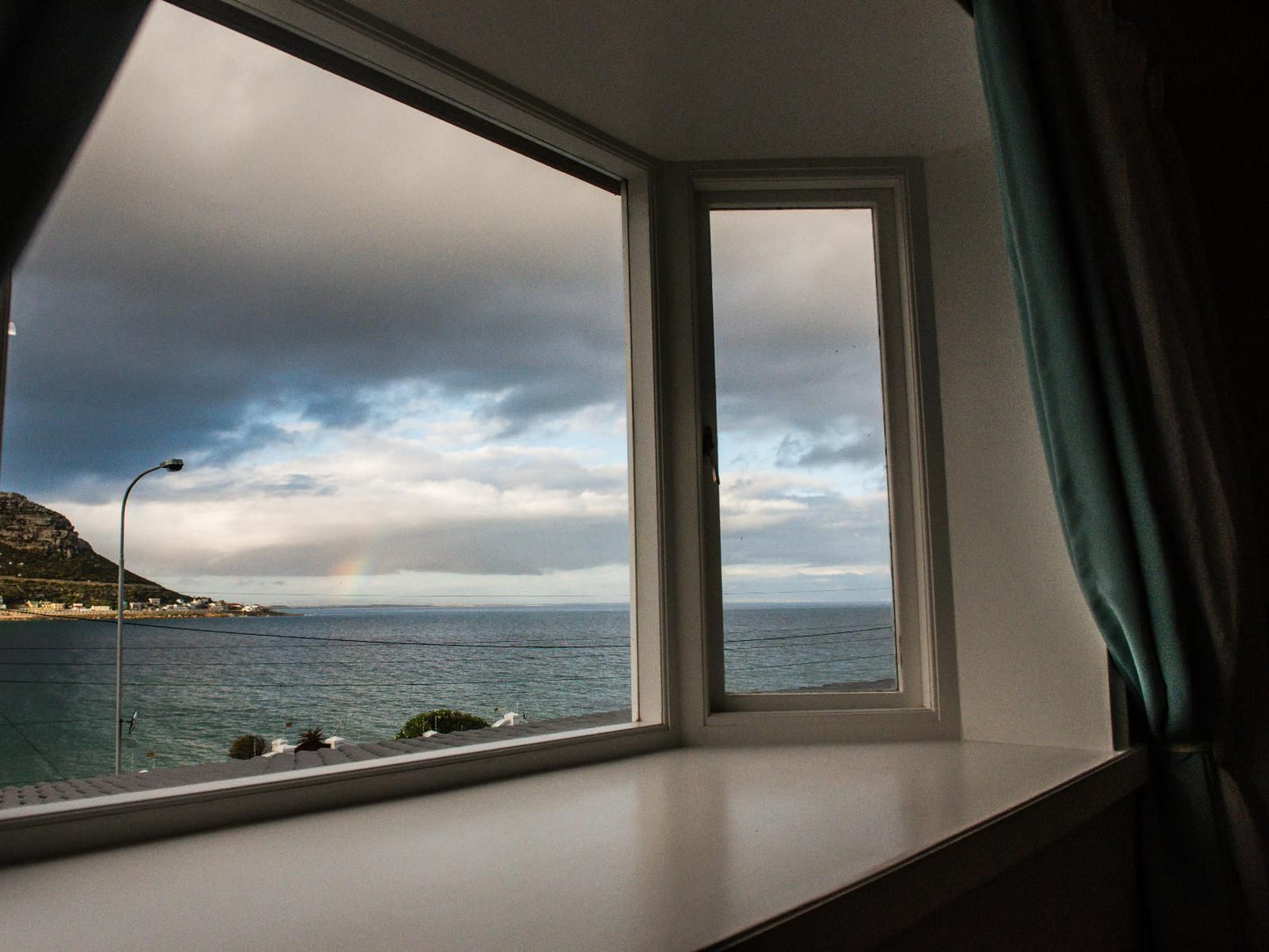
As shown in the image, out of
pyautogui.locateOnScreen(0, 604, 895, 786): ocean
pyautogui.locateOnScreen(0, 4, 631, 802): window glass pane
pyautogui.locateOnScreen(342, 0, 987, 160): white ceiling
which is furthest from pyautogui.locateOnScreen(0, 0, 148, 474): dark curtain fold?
pyautogui.locateOnScreen(342, 0, 987, 160): white ceiling

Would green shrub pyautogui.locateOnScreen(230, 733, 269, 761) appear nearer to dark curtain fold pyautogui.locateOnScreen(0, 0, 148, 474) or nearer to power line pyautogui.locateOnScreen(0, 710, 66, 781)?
power line pyautogui.locateOnScreen(0, 710, 66, 781)

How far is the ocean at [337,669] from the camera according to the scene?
114 cm

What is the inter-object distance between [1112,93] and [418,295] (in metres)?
1.38

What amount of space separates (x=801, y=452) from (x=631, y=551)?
464 mm

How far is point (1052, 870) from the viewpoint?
1.45m

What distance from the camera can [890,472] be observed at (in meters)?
2.07

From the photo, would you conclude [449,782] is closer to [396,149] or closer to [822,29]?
[396,149]

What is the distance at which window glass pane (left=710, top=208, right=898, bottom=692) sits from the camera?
2.01 m

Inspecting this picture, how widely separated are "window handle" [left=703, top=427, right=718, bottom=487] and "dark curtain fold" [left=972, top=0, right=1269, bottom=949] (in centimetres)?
66

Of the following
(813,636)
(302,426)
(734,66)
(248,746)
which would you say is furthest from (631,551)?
(734,66)

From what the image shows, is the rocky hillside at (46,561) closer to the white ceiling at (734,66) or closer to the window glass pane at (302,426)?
the window glass pane at (302,426)

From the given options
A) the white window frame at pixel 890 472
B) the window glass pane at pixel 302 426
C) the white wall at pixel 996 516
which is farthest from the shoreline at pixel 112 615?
the white wall at pixel 996 516

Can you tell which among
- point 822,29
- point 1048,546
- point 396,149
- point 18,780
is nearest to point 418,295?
point 396,149

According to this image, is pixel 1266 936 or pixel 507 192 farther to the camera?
pixel 507 192
